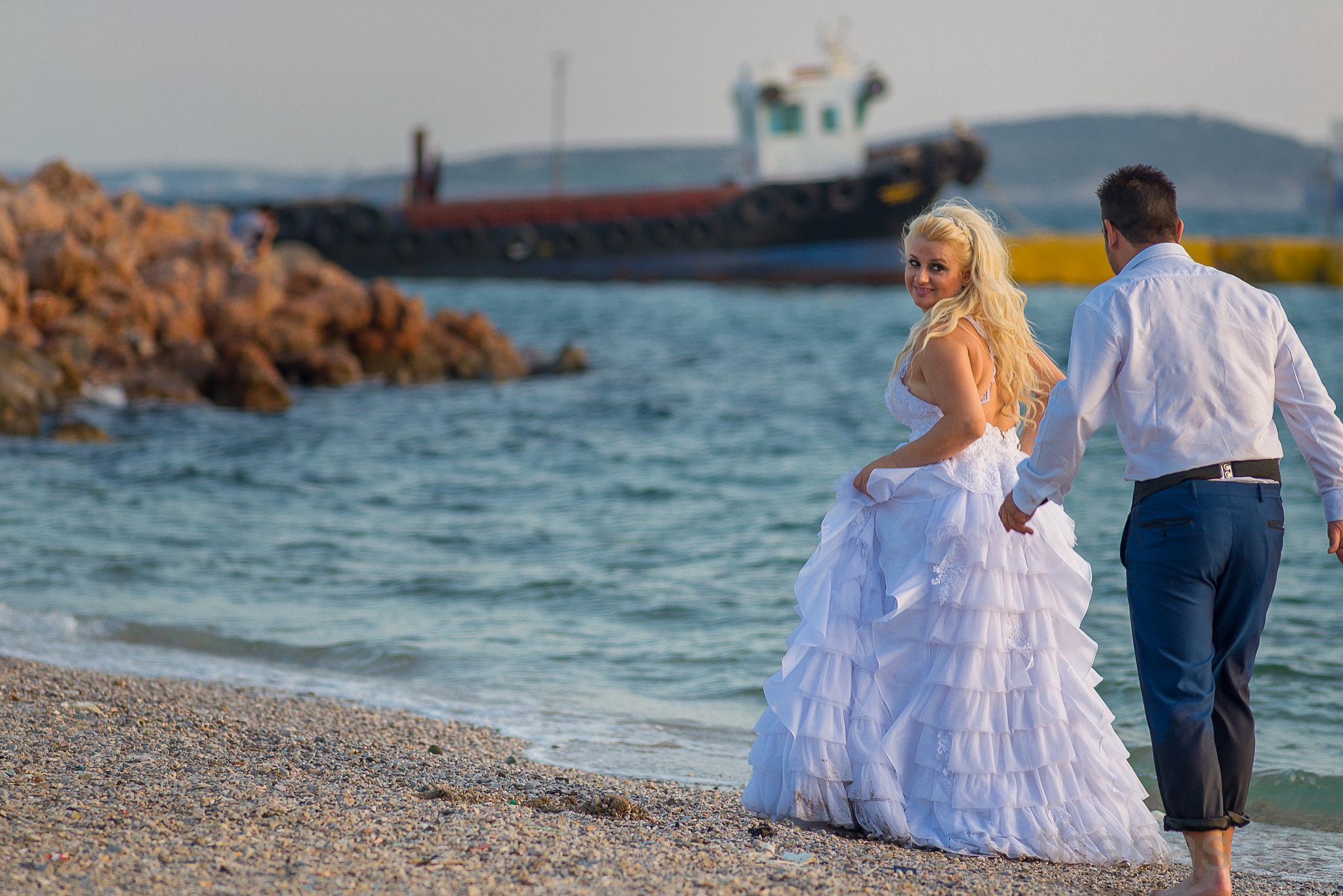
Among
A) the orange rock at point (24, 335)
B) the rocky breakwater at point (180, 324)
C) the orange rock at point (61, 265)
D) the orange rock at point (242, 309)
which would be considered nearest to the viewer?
the orange rock at point (24, 335)

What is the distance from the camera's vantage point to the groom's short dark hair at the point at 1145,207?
8.19 feet

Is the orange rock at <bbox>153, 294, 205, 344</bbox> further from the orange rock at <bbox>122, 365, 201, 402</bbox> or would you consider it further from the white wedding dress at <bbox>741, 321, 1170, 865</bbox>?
the white wedding dress at <bbox>741, 321, 1170, 865</bbox>

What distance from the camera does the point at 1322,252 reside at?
27250 millimetres

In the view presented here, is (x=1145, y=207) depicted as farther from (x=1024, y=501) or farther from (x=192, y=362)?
(x=192, y=362)

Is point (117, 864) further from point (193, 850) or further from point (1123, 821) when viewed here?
point (1123, 821)

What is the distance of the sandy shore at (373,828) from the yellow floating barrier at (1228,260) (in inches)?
966

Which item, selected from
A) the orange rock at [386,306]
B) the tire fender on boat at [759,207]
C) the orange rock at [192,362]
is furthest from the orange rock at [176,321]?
the tire fender on boat at [759,207]

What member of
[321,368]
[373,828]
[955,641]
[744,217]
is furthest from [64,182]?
[955,641]

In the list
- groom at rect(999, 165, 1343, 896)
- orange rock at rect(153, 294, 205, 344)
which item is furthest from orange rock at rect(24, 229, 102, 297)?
groom at rect(999, 165, 1343, 896)

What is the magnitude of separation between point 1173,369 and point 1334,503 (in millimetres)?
477

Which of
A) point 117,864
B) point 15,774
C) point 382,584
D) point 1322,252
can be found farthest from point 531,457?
point 1322,252

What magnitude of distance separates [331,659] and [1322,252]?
27533 millimetres

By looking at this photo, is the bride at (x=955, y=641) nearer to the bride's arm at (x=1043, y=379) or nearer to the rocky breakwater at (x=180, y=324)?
the bride's arm at (x=1043, y=379)

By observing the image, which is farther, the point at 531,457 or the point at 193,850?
the point at 531,457
